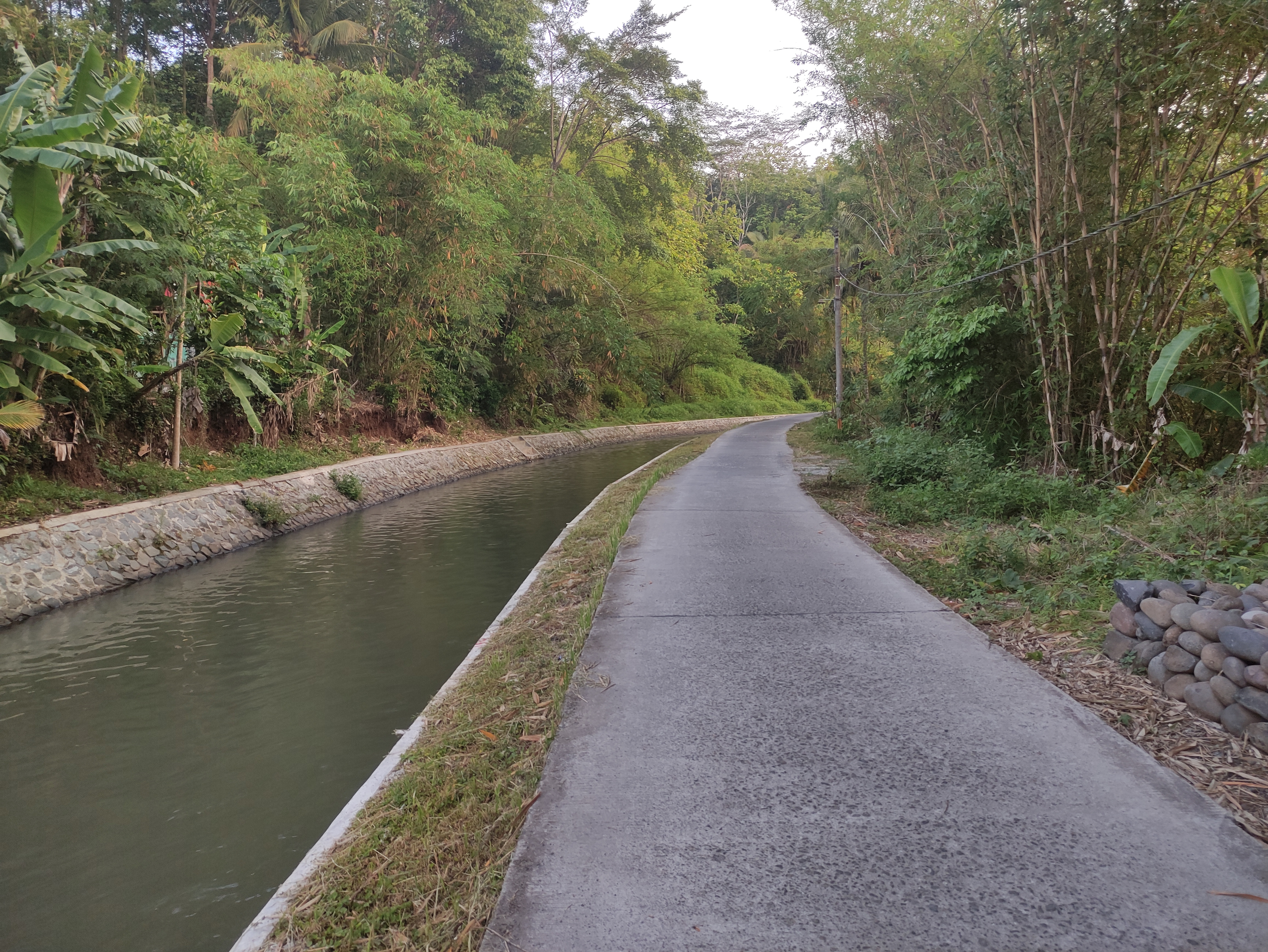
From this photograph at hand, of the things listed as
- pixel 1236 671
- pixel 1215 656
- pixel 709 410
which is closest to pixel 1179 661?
pixel 1215 656

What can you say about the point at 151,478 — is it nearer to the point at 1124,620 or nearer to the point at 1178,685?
the point at 1124,620

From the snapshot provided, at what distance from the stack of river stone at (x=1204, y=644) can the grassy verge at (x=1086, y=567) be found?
3.4 inches

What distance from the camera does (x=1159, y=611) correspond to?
374 centimetres

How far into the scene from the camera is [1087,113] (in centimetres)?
786

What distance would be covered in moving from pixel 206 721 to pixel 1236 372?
8.63 meters

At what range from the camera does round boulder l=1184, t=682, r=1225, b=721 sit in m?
3.24

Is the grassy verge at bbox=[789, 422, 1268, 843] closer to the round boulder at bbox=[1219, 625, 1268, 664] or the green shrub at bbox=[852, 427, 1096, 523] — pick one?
the green shrub at bbox=[852, 427, 1096, 523]

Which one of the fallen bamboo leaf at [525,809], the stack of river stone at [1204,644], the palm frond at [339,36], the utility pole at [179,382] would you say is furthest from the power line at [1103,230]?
the palm frond at [339,36]

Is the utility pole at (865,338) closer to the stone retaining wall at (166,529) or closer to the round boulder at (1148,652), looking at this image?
the stone retaining wall at (166,529)

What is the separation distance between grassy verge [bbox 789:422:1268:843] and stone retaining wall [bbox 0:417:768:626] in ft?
23.7

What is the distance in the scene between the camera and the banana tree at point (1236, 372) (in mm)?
5891

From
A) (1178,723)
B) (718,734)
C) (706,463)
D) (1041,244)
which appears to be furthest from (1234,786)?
(706,463)

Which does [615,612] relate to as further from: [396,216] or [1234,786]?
[396,216]

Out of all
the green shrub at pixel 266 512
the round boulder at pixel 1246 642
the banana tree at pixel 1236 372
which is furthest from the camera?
the green shrub at pixel 266 512
